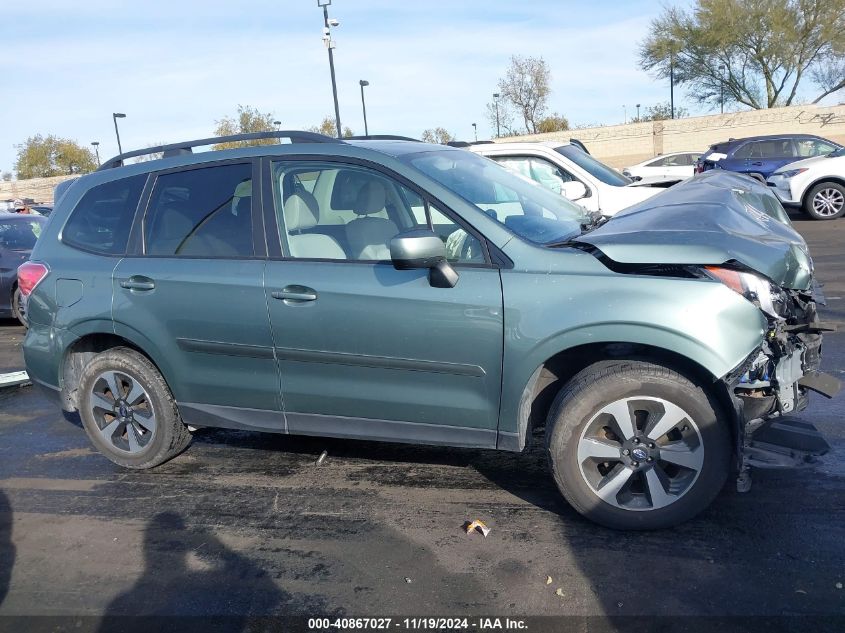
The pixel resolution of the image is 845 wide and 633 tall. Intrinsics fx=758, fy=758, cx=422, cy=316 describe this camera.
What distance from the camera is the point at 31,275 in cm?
479

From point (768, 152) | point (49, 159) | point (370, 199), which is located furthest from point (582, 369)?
point (49, 159)

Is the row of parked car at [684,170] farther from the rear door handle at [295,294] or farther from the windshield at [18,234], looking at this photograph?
the windshield at [18,234]

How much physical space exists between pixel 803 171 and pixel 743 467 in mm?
13533

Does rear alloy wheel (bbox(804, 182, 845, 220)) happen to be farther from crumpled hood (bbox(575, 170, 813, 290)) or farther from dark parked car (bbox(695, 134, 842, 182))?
crumpled hood (bbox(575, 170, 813, 290))

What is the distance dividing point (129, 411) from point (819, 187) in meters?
14.3

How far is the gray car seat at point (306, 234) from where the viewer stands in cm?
401

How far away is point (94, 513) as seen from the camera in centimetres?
419

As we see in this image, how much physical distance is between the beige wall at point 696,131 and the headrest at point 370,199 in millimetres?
34030

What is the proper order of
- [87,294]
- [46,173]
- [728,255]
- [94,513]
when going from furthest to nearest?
1. [46,173]
2. [87,294]
3. [94,513]
4. [728,255]

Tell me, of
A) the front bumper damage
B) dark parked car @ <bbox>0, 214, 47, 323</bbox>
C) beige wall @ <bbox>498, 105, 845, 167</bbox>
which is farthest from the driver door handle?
beige wall @ <bbox>498, 105, 845, 167</bbox>

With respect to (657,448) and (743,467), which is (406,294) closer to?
(657,448)

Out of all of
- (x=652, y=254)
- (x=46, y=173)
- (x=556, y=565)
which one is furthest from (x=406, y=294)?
(x=46, y=173)

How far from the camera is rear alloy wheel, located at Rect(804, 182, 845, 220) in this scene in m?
14.8

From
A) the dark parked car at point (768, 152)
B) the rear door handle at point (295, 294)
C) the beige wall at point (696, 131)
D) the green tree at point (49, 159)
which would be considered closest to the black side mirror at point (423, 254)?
the rear door handle at point (295, 294)
